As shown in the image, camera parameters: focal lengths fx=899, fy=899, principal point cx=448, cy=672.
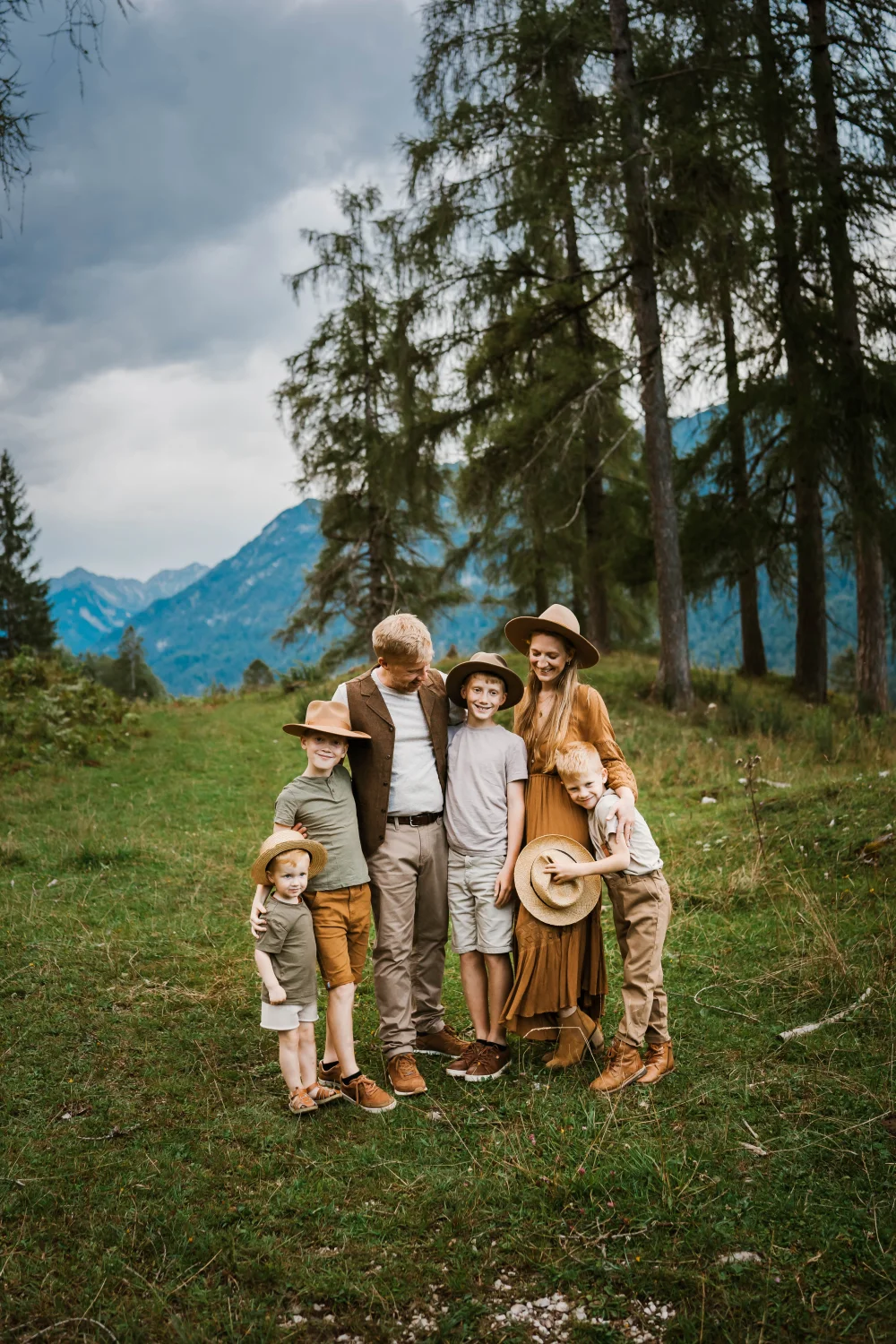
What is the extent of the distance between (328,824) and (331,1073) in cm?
119

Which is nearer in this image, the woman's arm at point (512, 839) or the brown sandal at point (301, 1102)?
the brown sandal at point (301, 1102)

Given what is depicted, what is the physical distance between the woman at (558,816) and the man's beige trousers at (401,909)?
1.45ft

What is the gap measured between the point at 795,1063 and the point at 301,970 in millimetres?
2228

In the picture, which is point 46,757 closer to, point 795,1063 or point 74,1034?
point 74,1034

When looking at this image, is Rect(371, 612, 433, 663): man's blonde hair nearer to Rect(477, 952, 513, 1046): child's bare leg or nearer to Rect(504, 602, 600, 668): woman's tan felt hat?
Rect(504, 602, 600, 668): woman's tan felt hat

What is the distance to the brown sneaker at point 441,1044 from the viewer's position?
449 centimetres

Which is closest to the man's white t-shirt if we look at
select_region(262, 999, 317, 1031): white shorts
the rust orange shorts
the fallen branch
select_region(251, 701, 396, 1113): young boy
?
select_region(251, 701, 396, 1113): young boy

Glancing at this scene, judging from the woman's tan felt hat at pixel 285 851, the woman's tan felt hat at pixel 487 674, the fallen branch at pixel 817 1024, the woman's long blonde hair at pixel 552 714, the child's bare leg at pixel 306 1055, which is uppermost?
the woman's tan felt hat at pixel 487 674

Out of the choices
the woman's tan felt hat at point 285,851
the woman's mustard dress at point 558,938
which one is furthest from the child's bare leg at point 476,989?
the woman's tan felt hat at point 285,851

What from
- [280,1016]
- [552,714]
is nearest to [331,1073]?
[280,1016]

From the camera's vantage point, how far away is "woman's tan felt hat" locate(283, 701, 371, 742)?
13.2 feet

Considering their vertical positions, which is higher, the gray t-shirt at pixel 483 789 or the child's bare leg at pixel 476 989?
the gray t-shirt at pixel 483 789

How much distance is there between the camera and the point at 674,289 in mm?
11680

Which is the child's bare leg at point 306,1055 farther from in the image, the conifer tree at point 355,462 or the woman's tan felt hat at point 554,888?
the conifer tree at point 355,462
